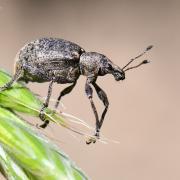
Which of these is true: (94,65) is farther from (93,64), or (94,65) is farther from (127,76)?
(127,76)

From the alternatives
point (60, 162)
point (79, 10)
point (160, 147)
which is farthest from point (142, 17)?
point (60, 162)

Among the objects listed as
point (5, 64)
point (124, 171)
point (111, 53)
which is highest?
point (111, 53)

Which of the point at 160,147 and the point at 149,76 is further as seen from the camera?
the point at 149,76

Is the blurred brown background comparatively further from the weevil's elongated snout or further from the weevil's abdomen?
the weevil's abdomen

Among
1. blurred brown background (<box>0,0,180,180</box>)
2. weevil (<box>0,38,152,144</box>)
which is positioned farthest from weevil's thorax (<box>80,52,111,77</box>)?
blurred brown background (<box>0,0,180,180</box>)

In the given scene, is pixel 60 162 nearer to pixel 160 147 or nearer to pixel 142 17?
pixel 160 147

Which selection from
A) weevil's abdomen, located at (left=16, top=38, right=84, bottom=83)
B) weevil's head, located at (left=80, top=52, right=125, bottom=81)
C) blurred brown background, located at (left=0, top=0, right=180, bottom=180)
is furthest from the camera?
blurred brown background, located at (left=0, top=0, right=180, bottom=180)

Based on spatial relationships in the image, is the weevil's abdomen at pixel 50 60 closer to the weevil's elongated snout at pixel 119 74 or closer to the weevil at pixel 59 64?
the weevil at pixel 59 64

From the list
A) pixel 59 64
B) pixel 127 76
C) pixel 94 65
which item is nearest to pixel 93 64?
pixel 94 65
